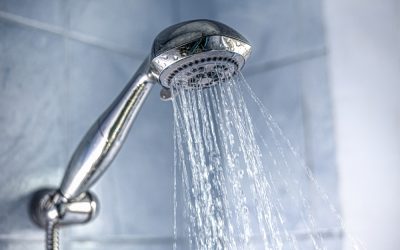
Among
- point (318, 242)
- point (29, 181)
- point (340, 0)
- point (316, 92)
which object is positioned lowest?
point (318, 242)

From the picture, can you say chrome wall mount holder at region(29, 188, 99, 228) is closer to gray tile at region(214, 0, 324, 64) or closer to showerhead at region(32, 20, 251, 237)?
showerhead at region(32, 20, 251, 237)

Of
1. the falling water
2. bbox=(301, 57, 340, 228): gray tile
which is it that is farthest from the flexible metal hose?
bbox=(301, 57, 340, 228): gray tile

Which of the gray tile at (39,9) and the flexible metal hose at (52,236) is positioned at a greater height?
the gray tile at (39,9)

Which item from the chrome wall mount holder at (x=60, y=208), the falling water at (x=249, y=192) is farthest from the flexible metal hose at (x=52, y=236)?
the falling water at (x=249, y=192)

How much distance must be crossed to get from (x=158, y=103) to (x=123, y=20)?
0.16m

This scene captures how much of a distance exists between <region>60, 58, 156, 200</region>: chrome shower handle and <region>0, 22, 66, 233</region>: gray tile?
12cm

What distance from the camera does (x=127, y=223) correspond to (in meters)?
0.89

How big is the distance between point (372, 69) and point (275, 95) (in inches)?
6.3

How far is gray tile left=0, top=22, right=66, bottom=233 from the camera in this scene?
746mm

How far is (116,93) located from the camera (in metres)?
0.91

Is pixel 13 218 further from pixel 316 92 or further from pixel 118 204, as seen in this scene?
pixel 316 92

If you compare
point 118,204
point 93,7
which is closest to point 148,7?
point 93,7

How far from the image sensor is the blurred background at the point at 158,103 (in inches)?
30.5

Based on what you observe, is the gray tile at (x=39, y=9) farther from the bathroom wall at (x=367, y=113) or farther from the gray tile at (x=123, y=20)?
the bathroom wall at (x=367, y=113)
